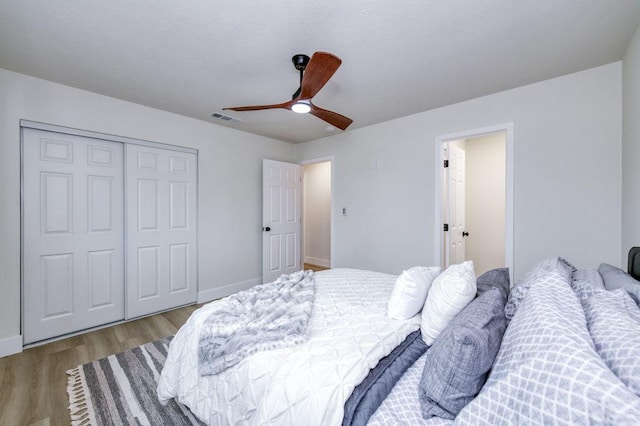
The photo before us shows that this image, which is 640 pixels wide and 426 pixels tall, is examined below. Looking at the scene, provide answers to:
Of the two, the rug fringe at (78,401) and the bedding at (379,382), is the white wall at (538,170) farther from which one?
the rug fringe at (78,401)

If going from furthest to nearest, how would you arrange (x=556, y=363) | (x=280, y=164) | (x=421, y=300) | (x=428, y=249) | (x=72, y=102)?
(x=280, y=164) → (x=428, y=249) → (x=72, y=102) → (x=421, y=300) → (x=556, y=363)

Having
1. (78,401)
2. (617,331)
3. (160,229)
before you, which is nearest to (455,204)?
(617,331)

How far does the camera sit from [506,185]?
9.07 ft

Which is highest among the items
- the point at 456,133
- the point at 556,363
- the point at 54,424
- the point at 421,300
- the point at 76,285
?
the point at 456,133

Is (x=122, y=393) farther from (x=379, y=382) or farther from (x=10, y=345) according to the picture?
(x=379, y=382)

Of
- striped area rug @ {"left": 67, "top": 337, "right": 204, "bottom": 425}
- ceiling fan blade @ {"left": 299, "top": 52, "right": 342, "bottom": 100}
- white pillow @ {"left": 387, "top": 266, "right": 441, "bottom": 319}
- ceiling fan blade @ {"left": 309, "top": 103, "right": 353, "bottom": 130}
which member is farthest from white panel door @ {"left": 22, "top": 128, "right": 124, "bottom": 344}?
white pillow @ {"left": 387, "top": 266, "right": 441, "bottom": 319}

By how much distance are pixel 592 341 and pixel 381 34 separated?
194 cm

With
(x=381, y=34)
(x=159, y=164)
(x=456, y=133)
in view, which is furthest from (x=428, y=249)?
(x=159, y=164)

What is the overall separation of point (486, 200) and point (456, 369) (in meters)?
3.94

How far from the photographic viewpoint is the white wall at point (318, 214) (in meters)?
5.83

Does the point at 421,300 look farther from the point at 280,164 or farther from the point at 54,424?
the point at 280,164

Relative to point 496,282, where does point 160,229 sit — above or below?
above

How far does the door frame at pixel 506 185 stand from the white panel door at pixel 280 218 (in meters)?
2.35

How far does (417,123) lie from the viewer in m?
3.37
